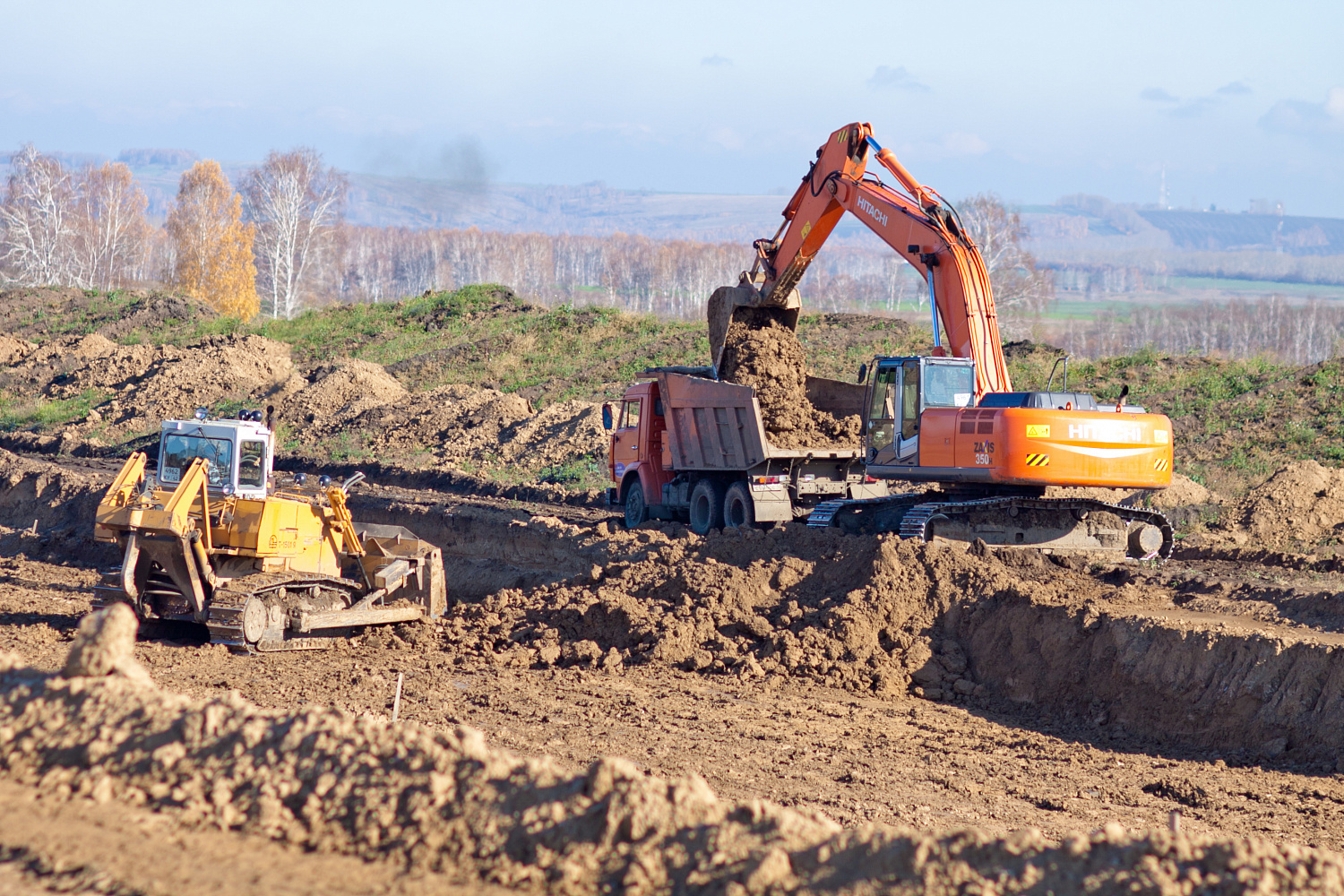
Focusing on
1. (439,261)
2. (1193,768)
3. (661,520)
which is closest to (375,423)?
(661,520)

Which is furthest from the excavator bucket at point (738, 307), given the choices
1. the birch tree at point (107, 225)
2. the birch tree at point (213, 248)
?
the birch tree at point (107, 225)

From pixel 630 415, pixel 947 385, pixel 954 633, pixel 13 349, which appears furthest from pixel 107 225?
pixel 954 633

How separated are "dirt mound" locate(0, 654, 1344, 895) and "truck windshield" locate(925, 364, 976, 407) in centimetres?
850

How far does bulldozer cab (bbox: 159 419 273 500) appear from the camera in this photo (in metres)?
11.4

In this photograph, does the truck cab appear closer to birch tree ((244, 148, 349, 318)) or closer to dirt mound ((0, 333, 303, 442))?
dirt mound ((0, 333, 303, 442))

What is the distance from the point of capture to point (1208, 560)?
13430 mm

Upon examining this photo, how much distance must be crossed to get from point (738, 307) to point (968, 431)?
185 inches

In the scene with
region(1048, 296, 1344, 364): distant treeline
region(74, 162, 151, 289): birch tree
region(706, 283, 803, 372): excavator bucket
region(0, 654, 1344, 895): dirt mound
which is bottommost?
region(0, 654, 1344, 895): dirt mound

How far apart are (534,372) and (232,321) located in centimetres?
1486

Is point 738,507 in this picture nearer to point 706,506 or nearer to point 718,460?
point 718,460

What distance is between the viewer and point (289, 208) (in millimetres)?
65625

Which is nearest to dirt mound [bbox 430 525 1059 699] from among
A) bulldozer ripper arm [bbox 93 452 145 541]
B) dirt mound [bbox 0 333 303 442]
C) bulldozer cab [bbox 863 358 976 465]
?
bulldozer cab [bbox 863 358 976 465]

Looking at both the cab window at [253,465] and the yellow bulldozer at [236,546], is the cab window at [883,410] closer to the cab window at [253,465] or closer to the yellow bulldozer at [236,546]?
the yellow bulldozer at [236,546]

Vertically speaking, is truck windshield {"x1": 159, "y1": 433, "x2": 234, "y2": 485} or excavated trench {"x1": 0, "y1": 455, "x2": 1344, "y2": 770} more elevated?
truck windshield {"x1": 159, "y1": 433, "x2": 234, "y2": 485}
